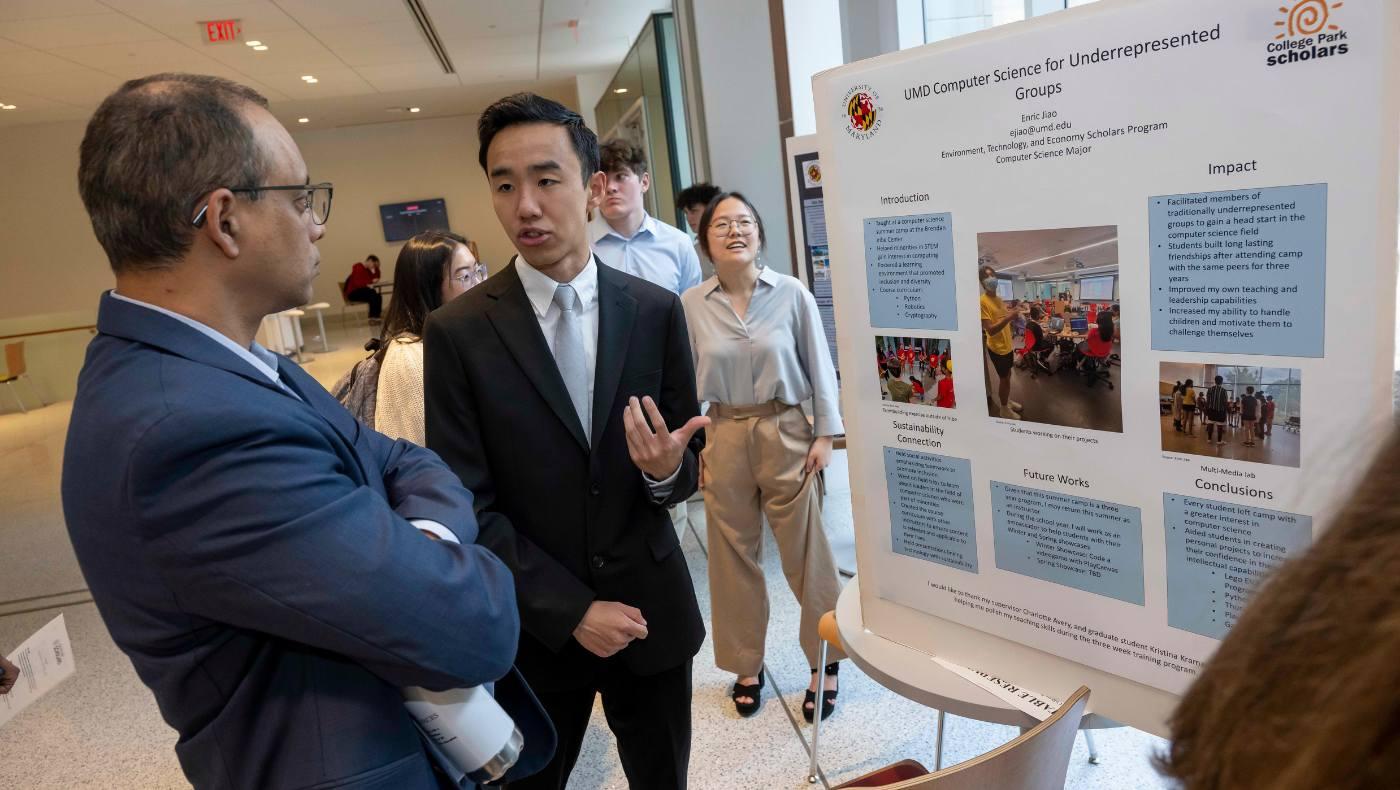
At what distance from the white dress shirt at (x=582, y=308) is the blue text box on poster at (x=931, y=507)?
41 cm

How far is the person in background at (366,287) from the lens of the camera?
47.6 feet

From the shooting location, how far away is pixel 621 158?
396 cm

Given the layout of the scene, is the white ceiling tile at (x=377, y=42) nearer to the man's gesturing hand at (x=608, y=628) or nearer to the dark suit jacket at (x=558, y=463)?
the dark suit jacket at (x=558, y=463)

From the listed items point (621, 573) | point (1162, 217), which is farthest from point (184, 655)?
point (1162, 217)

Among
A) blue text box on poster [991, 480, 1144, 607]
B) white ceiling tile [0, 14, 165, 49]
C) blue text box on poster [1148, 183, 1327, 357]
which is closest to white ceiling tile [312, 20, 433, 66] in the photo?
white ceiling tile [0, 14, 165, 49]

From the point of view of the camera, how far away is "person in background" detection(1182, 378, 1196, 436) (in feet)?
3.69

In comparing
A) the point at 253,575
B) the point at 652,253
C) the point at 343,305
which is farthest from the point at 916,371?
the point at 343,305

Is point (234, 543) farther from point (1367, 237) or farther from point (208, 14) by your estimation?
point (208, 14)

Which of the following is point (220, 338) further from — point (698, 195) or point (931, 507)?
point (698, 195)

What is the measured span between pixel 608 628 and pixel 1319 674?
4.24 ft

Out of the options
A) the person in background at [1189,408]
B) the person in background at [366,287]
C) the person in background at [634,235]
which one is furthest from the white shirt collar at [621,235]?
the person in background at [366,287]

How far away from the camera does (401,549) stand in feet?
3.10

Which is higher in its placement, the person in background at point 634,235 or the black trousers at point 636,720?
the person in background at point 634,235

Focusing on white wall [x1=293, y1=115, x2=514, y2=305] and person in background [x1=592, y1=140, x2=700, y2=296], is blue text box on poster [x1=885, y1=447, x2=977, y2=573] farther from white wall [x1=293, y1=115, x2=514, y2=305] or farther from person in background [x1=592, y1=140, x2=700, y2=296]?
white wall [x1=293, y1=115, x2=514, y2=305]
